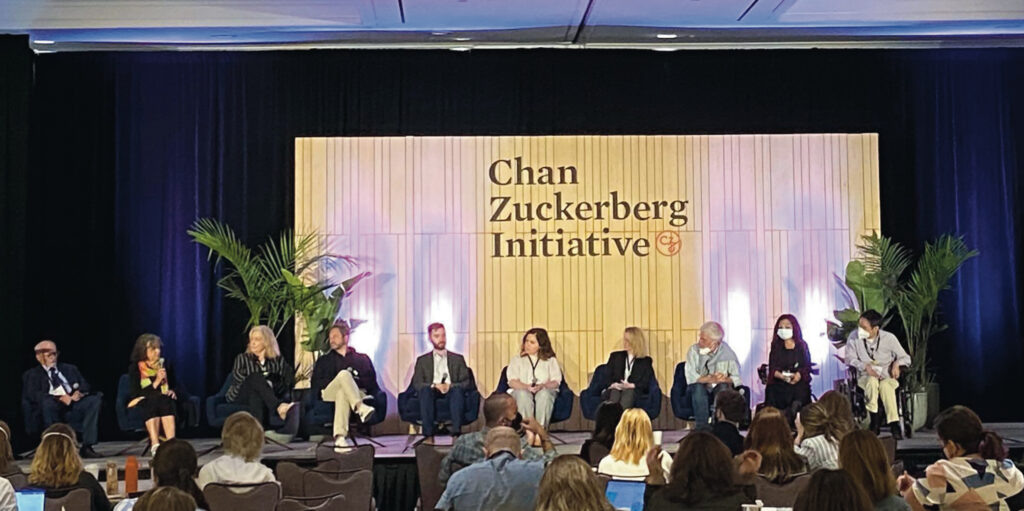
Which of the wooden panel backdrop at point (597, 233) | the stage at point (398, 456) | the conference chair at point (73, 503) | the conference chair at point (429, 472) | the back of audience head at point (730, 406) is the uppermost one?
the wooden panel backdrop at point (597, 233)

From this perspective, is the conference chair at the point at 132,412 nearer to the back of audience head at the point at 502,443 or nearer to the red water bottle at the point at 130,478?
the red water bottle at the point at 130,478

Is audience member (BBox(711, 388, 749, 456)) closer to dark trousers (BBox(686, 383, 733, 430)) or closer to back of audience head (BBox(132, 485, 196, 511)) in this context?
back of audience head (BBox(132, 485, 196, 511))

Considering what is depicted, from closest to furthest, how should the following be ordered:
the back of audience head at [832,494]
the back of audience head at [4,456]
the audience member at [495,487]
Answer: the back of audience head at [832,494] < the audience member at [495,487] < the back of audience head at [4,456]

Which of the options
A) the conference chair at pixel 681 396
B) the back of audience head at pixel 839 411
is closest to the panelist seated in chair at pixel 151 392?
the conference chair at pixel 681 396

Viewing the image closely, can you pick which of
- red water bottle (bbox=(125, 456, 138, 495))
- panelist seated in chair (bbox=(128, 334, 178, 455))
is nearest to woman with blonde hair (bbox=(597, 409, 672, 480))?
red water bottle (bbox=(125, 456, 138, 495))

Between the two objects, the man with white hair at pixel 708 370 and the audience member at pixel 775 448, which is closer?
the audience member at pixel 775 448

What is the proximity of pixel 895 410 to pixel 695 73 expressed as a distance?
3902 millimetres

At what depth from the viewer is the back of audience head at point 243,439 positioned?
5699 mm

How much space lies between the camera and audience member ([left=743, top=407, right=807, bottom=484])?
531cm

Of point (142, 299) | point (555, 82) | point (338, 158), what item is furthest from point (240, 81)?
point (555, 82)

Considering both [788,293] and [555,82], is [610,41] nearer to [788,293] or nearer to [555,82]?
[555,82]

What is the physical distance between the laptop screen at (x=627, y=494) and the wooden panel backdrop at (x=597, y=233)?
6091 mm

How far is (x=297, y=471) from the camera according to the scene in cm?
614

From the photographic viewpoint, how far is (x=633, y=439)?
225 inches
